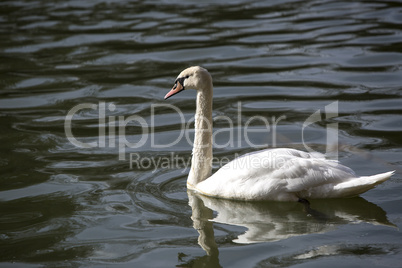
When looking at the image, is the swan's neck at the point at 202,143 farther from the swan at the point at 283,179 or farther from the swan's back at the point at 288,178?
the swan's back at the point at 288,178

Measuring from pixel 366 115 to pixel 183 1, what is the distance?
8.32 m

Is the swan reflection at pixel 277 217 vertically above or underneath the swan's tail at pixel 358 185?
underneath

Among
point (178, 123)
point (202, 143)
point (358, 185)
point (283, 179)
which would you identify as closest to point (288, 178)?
point (283, 179)

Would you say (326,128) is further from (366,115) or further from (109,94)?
(109,94)

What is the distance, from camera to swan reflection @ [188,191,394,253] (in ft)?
17.9

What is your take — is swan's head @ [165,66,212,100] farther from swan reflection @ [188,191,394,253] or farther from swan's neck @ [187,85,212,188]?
swan reflection @ [188,191,394,253]

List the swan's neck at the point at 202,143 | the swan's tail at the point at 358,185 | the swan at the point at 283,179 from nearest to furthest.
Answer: the swan's tail at the point at 358,185, the swan at the point at 283,179, the swan's neck at the point at 202,143

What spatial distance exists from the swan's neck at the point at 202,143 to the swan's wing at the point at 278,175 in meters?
0.41

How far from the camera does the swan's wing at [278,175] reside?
5.84 meters

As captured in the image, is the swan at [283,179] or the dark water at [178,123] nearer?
the dark water at [178,123]

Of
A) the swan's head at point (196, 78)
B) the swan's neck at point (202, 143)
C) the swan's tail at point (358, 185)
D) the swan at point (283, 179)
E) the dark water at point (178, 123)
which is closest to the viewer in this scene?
the dark water at point (178, 123)

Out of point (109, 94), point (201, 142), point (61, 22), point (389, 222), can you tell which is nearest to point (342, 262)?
point (389, 222)

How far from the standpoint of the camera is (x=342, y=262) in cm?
484

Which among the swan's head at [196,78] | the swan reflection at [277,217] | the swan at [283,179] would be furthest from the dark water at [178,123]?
the swan's head at [196,78]
